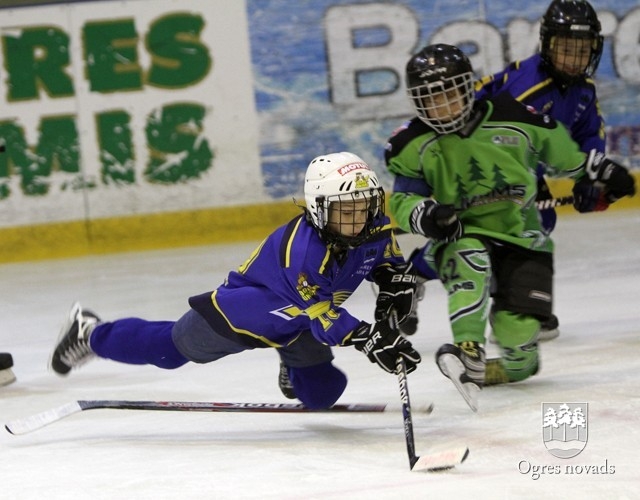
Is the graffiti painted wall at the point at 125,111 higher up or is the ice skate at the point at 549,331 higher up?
the graffiti painted wall at the point at 125,111

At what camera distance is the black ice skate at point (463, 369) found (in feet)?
9.55

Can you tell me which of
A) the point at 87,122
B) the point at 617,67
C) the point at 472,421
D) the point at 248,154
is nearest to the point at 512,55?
the point at 617,67

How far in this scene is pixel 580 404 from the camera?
10.0 ft

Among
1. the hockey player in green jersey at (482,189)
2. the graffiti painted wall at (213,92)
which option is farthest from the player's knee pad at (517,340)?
the graffiti painted wall at (213,92)

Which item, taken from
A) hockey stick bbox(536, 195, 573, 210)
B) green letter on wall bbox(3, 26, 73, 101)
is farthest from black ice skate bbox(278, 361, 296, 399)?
green letter on wall bbox(3, 26, 73, 101)

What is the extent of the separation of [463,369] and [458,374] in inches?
1.0

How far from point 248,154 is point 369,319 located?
248 cm

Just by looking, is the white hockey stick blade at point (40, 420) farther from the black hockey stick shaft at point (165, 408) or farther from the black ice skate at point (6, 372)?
the black ice skate at point (6, 372)

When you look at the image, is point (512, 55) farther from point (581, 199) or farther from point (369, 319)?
point (581, 199)

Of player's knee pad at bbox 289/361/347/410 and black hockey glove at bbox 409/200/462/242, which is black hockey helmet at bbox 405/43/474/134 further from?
player's knee pad at bbox 289/361/347/410

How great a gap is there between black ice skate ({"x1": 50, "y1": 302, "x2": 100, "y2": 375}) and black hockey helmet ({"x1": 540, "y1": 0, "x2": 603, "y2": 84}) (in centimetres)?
176

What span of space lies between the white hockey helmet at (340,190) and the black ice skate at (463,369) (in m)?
0.38

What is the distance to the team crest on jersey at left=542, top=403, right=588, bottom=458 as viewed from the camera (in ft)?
8.62

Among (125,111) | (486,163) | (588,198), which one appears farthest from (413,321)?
(125,111)
